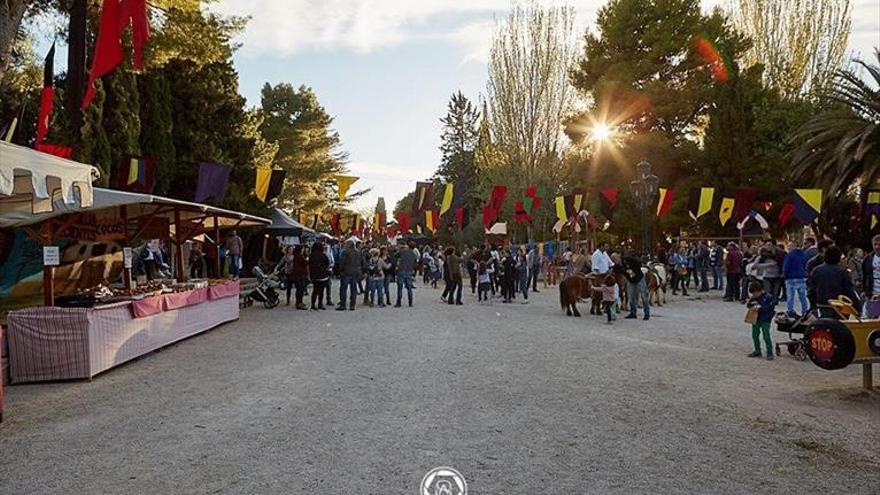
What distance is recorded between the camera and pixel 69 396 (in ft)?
22.9

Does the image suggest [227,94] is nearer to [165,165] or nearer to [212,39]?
[165,165]

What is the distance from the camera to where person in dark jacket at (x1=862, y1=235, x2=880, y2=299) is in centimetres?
864

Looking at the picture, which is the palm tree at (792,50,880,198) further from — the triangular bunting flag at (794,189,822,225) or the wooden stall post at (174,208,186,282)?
the wooden stall post at (174,208,186,282)

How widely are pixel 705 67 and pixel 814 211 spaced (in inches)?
742

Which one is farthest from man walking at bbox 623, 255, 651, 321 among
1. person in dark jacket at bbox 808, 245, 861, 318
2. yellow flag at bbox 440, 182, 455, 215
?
yellow flag at bbox 440, 182, 455, 215

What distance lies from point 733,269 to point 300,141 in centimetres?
3517

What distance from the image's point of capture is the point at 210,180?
1634 centimetres

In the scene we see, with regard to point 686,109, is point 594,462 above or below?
below

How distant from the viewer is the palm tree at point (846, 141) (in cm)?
2150

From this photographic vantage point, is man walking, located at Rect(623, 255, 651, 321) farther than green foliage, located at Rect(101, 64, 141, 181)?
No

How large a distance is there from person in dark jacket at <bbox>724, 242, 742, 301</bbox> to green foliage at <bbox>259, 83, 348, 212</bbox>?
31.2m

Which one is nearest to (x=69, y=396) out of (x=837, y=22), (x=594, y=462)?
(x=594, y=462)

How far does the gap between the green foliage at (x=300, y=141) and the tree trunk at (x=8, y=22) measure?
101ft

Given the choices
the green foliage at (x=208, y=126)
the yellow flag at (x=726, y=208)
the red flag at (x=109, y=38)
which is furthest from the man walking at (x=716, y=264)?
the red flag at (x=109, y=38)
